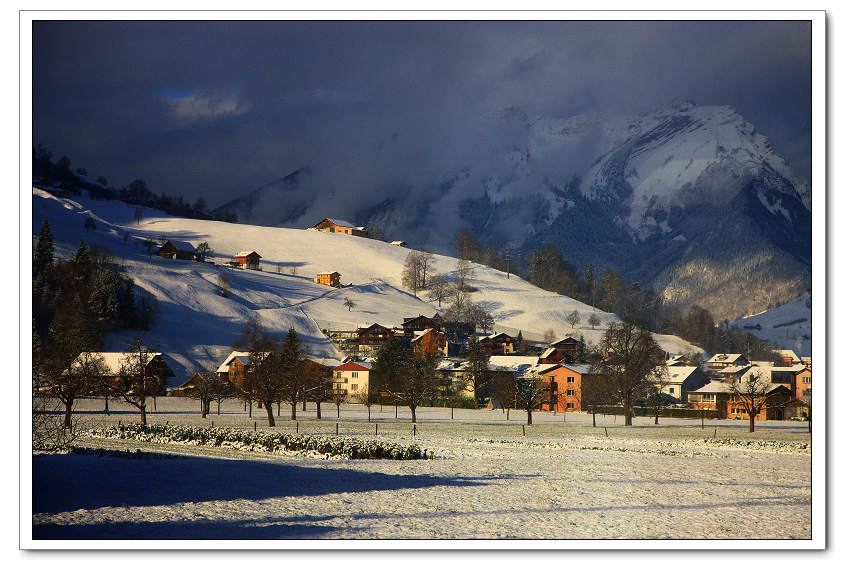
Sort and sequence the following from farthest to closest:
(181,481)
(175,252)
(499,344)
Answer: (175,252) → (499,344) → (181,481)

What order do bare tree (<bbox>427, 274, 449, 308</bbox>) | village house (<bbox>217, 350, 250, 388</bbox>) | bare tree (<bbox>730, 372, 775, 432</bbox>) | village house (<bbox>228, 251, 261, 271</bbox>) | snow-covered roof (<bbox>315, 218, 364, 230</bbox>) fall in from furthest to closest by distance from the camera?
A: snow-covered roof (<bbox>315, 218, 364, 230</bbox>)
village house (<bbox>228, 251, 261, 271</bbox>)
bare tree (<bbox>427, 274, 449, 308</bbox>)
village house (<bbox>217, 350, 250, 388</bbox>)
bare tree (<bbox>730, 372, 775, 432</bbox>)

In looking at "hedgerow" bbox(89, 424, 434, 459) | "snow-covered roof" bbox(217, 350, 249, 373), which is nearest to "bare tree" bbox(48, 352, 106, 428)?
"hedgerow" bbox(89, 424, 434, 459)

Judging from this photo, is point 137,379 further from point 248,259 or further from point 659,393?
point 248,259

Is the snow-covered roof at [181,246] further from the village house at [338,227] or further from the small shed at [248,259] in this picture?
the village house at [338,227]

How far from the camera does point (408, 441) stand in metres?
24.8

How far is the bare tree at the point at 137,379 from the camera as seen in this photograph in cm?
3174

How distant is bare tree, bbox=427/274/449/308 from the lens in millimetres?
85812

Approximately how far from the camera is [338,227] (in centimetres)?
12694

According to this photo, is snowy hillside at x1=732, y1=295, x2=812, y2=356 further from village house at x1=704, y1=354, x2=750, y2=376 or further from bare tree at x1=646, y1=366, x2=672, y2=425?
bare tree at x1=646, y1=366, x2=672, y2=425

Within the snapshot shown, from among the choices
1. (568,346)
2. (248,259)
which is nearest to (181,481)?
(568,346)

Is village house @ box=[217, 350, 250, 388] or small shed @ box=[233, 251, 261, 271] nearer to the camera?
village house @ box=[217, 350, 250, 388]

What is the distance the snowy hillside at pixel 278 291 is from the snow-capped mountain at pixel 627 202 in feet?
22.1

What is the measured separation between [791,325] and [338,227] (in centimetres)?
11286

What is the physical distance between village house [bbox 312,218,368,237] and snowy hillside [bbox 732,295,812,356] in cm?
10114
